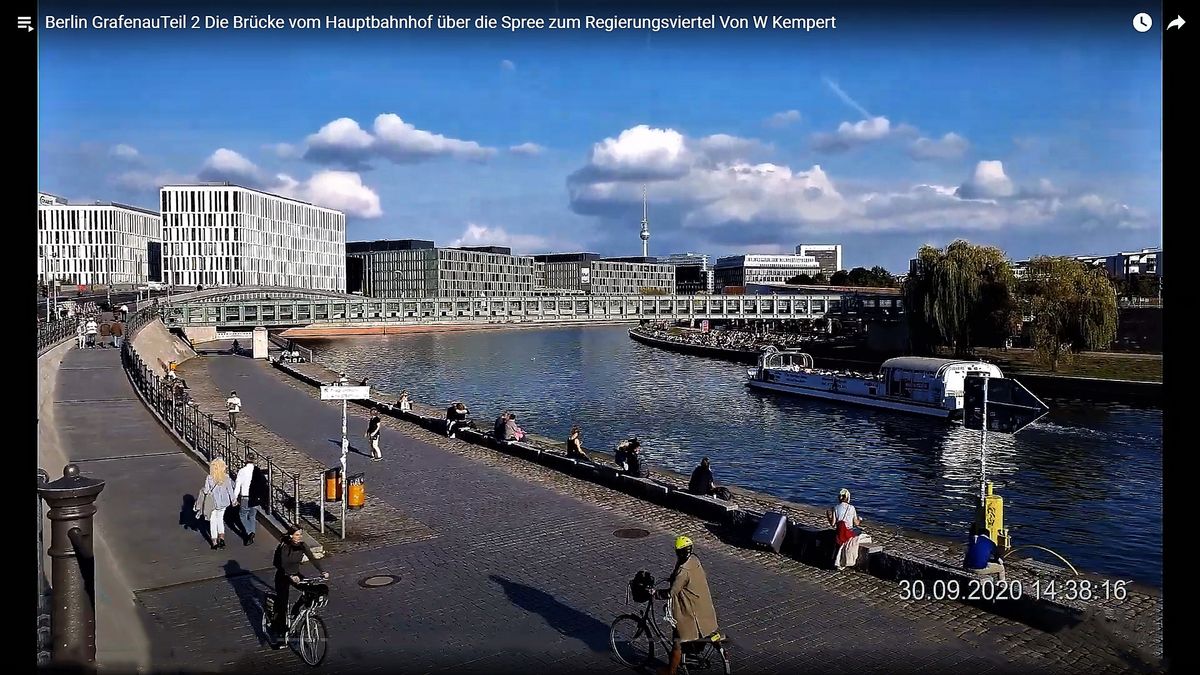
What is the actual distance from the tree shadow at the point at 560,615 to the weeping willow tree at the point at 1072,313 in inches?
1703

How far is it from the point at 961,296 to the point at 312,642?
52.1 m

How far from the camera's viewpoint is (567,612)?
10.3 meters

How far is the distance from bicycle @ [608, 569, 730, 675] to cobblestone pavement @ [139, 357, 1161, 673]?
20 cm

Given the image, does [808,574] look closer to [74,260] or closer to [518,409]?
[518,409]

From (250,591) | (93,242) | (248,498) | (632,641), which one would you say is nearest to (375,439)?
(248,498)

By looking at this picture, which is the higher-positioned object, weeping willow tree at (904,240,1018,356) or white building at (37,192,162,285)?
white building at (37,192,162,285)

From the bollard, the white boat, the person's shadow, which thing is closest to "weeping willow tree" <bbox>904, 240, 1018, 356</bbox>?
the white boat

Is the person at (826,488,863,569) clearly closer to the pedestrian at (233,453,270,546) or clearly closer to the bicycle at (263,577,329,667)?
the bicycle at (263,577,329,667)

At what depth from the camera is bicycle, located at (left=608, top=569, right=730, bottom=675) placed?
8.25 metres

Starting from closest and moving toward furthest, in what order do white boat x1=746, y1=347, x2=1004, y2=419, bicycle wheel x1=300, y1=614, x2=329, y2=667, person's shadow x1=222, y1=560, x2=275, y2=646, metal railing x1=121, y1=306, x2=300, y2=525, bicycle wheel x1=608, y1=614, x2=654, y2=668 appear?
bicycle wheel x1=300, y1=614, x2=329, y2=667 < bicycle wheel x1=608, y1=614, x2=654, y2=668 < person's shadow x1=222, y1=560, x2=275, y2=646 < metal railing x1=121, y1=306, x2=300, y2=525 < white boat x1=746, y1=347, x2=1004, y2=419

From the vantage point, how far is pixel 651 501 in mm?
16469

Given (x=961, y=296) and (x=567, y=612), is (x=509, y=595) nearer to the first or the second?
(x=567, y=612)

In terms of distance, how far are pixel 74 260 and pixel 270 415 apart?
104 meters
